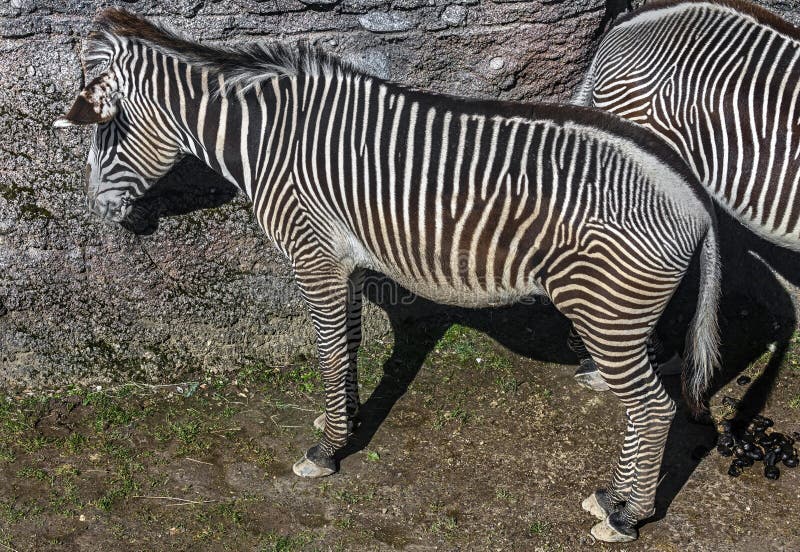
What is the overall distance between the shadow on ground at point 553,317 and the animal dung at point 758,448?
0.26 meters

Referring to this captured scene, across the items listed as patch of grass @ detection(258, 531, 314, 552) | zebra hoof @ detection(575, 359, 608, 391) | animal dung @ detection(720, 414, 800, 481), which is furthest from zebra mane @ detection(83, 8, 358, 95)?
animal dung @ detection(720, 414, 800, 481)

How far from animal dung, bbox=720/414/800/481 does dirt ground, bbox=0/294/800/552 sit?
75 millimetres

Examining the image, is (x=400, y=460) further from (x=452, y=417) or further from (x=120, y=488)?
(x=120, y=488)

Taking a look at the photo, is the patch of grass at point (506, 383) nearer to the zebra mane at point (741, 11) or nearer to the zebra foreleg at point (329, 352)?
the zebra foreleg at point (329, 352)

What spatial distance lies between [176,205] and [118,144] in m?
0.93

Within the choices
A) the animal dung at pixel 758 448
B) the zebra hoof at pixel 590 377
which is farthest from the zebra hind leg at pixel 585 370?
the animal dung at pixel 758 448

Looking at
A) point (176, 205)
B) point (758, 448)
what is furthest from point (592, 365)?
point (176, 205)

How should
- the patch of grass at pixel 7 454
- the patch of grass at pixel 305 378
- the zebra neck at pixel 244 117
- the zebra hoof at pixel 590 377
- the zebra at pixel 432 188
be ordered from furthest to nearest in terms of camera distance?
the patch of grass at pixel 305 378
the zebra hoof at pixel 590 377
the patch of grass at pixel 7 454
the zebra neck at pixel 244 117
the zebra at pixel 432 188

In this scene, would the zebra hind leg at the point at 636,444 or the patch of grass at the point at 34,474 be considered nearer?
the zebra hind leg at the point at 636,444

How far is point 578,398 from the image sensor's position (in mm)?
5824

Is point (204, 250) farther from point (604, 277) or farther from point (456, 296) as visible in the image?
point (604, 277)

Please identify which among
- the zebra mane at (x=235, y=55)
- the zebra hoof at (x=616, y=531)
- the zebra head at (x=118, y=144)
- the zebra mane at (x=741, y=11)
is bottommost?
the zebra hoof at (x=616, y=531)

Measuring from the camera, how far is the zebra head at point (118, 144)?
4.67 metres

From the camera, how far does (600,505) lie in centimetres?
485
